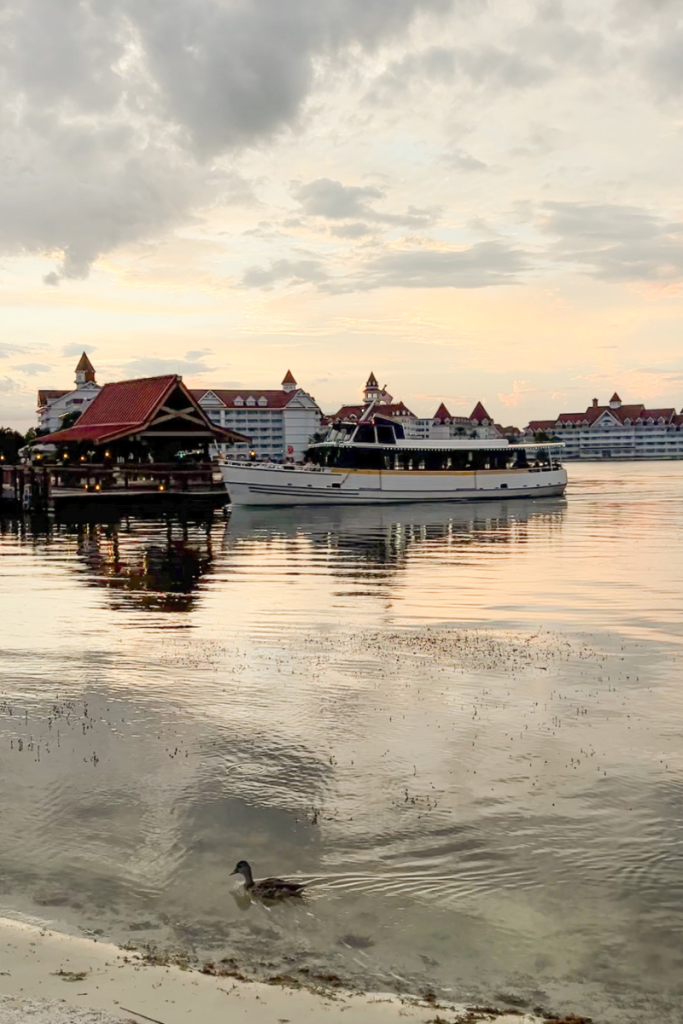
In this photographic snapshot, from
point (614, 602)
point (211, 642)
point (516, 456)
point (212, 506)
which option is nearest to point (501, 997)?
point (211, 642)

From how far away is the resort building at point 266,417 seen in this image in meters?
180

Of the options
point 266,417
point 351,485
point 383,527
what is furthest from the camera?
point 266,417

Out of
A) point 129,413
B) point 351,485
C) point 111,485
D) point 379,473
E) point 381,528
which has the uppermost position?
point 129,413

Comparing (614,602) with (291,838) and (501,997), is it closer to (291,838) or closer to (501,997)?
(291,838)

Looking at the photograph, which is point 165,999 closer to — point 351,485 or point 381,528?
point 381,528

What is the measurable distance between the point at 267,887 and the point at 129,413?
6640 cm

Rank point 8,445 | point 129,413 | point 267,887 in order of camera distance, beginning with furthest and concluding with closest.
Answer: point 8,445
point 129,413
point 267,887

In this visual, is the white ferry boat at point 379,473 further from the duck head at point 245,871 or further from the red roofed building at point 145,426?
the duck head at point 245,871

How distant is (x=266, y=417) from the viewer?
591 feet

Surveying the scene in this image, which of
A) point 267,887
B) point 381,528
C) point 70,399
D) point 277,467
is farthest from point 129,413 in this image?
point 70,399

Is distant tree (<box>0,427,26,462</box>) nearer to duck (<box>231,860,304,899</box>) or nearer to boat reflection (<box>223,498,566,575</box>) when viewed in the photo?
boat reflection (<box>223,498,566,575</box>)

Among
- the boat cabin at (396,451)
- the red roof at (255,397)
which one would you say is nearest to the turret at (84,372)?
the red roof at (255,397)

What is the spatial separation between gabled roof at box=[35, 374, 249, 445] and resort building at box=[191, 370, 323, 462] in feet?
338

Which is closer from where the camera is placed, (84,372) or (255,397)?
(84,372)
